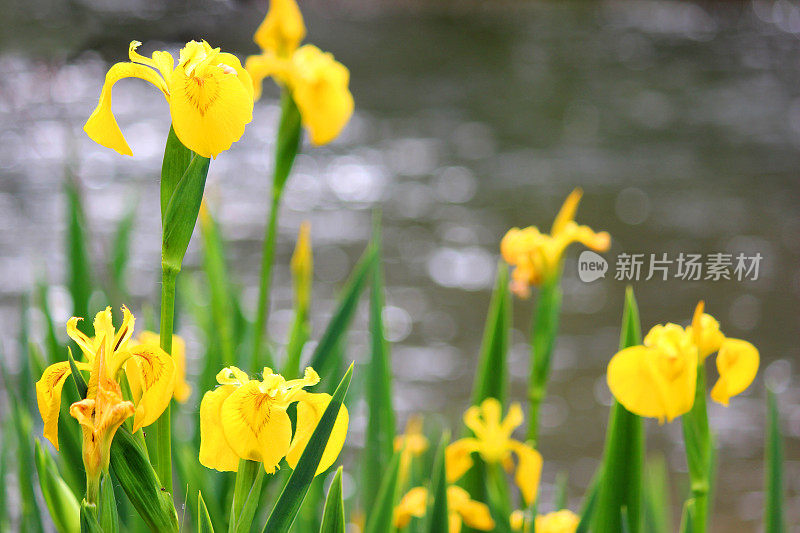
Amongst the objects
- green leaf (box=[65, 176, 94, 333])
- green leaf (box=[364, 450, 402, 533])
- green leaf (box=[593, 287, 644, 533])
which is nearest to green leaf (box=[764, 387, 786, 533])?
green leaf (box=[593, 287, 644, 533])

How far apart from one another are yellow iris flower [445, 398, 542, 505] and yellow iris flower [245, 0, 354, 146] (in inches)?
8.0

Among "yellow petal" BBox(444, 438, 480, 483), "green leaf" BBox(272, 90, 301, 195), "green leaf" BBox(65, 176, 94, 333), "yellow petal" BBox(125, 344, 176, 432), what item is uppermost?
"green leaf" BBox(272, 90, 301, 195)

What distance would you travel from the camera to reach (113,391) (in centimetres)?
25

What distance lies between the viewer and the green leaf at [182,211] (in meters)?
0.26

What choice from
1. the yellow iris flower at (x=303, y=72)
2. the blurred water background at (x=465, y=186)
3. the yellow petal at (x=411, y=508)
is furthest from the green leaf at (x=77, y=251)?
the yellow petal at (x=411, y=508)

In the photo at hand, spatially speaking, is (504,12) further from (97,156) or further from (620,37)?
(97,156)

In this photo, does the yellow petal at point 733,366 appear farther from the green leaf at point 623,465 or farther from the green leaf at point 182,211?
the green leaf at point 182,211

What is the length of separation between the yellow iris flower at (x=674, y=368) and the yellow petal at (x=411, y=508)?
173mm

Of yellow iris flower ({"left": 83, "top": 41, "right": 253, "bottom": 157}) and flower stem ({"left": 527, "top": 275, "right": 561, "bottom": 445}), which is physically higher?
yellow iris flower ({"left": 83, "top": 41, "right": 253, "bottom": 157})

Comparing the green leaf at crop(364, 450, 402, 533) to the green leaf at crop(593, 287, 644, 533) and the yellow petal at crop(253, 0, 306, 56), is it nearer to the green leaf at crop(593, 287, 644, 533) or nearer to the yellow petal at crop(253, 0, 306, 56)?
the green leaf at crop(593, 287, 644, 533)

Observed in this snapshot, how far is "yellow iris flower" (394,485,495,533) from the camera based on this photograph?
18.0 inches

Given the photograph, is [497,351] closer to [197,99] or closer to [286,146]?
[286,146]

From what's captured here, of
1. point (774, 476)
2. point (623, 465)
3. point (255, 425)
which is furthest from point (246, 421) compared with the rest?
point (774, 476)

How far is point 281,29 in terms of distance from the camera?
542 millimetres
